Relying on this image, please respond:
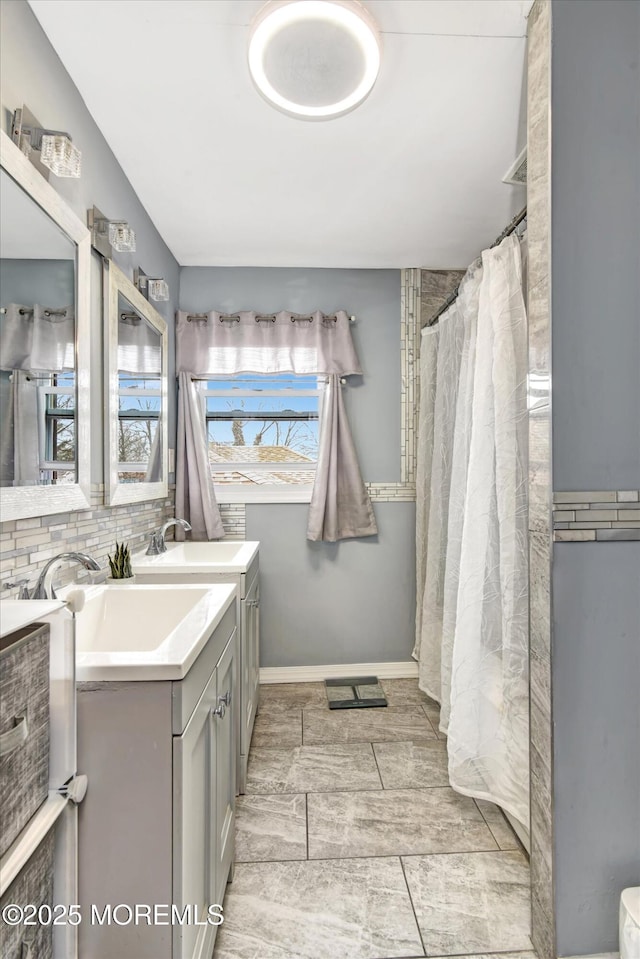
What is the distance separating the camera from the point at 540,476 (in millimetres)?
1266

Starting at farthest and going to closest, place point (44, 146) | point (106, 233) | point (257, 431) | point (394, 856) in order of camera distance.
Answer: point (257, 431), point (106, 233), point (394, 856), point (44, 146)

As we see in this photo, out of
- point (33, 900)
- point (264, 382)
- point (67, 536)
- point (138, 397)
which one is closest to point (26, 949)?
point (33, 900)

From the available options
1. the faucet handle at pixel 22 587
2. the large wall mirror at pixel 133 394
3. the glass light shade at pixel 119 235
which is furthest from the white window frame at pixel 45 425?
the glass light shade at pixel 119 235

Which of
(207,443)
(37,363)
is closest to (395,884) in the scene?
(37,363)

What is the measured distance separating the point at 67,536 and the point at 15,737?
2.93 feet

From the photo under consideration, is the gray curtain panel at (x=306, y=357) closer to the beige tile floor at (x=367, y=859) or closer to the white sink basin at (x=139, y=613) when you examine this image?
the beige tile floor at (x=367, y=859)

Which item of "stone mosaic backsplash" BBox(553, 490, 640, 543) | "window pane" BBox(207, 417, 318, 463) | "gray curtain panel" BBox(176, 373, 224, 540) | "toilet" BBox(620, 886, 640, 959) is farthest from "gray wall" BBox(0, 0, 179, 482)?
"toilet" BBox(620, 886, 640, 959)

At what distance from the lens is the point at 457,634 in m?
1.85

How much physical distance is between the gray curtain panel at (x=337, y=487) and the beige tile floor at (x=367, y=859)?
1056mm

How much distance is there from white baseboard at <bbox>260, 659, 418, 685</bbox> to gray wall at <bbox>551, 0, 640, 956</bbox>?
179cm

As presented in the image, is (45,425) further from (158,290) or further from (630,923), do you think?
(630,923)

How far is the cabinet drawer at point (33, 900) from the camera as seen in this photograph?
2.27ft

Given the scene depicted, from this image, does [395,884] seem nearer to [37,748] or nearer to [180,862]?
[180,862]

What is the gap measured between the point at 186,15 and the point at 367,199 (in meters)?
1.04
